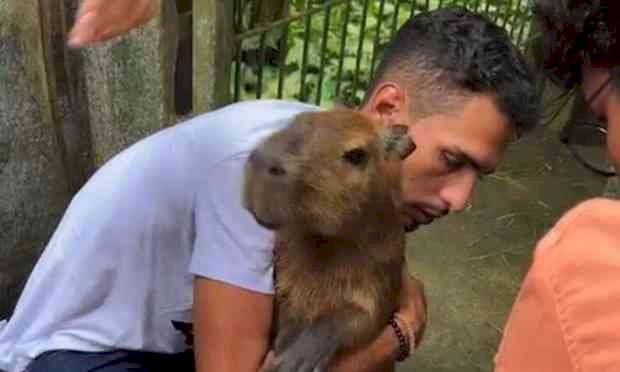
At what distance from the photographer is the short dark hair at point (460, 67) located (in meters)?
2.40

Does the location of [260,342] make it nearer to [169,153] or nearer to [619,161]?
[169,153]

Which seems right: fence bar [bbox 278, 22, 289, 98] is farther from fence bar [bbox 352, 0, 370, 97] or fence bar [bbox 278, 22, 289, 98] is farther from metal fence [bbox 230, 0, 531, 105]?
fence bar [bbox 352, 0, 370, 97]

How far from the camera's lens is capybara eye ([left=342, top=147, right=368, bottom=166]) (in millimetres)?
2076

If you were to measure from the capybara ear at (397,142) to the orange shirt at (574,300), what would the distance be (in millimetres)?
Result: 1126

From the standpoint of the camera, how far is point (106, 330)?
239 centimetres

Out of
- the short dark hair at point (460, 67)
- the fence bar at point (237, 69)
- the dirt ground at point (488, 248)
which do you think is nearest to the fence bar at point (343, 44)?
the fence bar at point (237, 69)

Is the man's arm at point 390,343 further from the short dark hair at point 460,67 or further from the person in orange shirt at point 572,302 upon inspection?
Answer: the person in orange shirt at point 572,302

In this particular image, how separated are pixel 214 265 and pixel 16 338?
2.19ft

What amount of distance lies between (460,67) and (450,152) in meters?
0.22

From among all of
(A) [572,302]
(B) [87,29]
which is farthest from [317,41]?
(A) [572,302]

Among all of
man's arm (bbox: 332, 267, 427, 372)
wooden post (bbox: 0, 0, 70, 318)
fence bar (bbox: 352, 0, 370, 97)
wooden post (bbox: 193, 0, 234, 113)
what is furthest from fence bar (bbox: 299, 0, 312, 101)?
man's arm (bbox: 332, 267, 427, 372)

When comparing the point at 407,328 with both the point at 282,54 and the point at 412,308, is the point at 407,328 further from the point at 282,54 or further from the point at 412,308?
the point at 282,54

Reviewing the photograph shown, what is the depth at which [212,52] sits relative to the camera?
341cm

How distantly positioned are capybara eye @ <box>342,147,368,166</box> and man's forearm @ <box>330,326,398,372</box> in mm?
484
